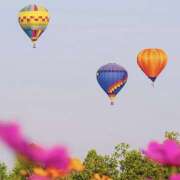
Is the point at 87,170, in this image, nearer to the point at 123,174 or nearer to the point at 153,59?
the point at 123,174

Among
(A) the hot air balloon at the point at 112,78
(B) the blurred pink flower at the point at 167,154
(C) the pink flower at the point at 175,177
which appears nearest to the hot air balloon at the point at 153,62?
(A) the hot air balloon at the point at 112,78

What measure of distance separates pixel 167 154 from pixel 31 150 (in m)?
0.74

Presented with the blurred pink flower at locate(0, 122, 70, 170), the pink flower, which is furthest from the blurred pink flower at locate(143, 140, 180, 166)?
the blurred pink flower at locate(0, 122, 70, 170)

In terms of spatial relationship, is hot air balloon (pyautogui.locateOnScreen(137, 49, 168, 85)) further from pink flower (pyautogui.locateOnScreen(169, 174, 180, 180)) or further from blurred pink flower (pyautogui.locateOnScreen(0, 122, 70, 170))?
blurred pink flower (pyautogui.locateOnScreen(0, 122, 70, 170))

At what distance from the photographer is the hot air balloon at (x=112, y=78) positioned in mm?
81938

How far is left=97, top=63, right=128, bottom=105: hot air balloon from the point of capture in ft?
269

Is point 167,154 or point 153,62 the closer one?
point 167,154

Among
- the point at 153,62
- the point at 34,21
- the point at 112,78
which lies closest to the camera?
the point at 153,62

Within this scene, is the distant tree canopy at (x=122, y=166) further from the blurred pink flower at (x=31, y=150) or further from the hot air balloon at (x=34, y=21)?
the blurred pink flower at (x=31, y=150)

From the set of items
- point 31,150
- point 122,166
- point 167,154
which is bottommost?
A: point 31,150

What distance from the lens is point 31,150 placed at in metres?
3.60

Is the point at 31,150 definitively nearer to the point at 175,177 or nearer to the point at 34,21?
the point at 175,177

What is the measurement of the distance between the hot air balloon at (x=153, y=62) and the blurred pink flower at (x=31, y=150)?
254ft

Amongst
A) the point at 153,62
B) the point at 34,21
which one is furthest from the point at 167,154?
the point at 34,21
